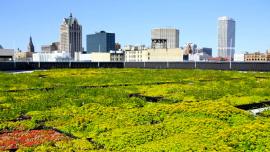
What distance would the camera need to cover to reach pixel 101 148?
33.9 feet

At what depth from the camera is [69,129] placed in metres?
12.6

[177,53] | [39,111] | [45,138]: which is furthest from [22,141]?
[177,53]

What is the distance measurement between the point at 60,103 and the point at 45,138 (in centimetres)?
706

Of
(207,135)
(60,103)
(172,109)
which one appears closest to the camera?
(207,135)

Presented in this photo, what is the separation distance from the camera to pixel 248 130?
11.1 m

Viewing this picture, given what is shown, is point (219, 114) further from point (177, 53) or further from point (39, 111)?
point (177, 53)

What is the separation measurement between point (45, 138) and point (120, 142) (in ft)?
8.24

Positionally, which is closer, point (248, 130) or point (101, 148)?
point (101, 148)

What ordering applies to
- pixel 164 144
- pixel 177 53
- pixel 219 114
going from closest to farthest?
pixel 164 144
pixel 219 114
pixel 177 53

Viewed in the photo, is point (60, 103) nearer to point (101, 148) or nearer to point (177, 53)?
point (101, 148)

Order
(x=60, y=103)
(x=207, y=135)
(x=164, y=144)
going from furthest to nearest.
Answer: (x=60, y=103) < (x=207, y=135) < (x=164, y=144)

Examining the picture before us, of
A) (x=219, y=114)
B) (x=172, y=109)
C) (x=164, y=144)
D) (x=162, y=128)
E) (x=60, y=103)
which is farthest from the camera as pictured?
(x=60, y=103)

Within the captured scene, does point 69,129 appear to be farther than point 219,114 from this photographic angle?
No

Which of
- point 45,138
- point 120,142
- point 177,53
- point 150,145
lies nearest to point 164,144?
point 150,145
